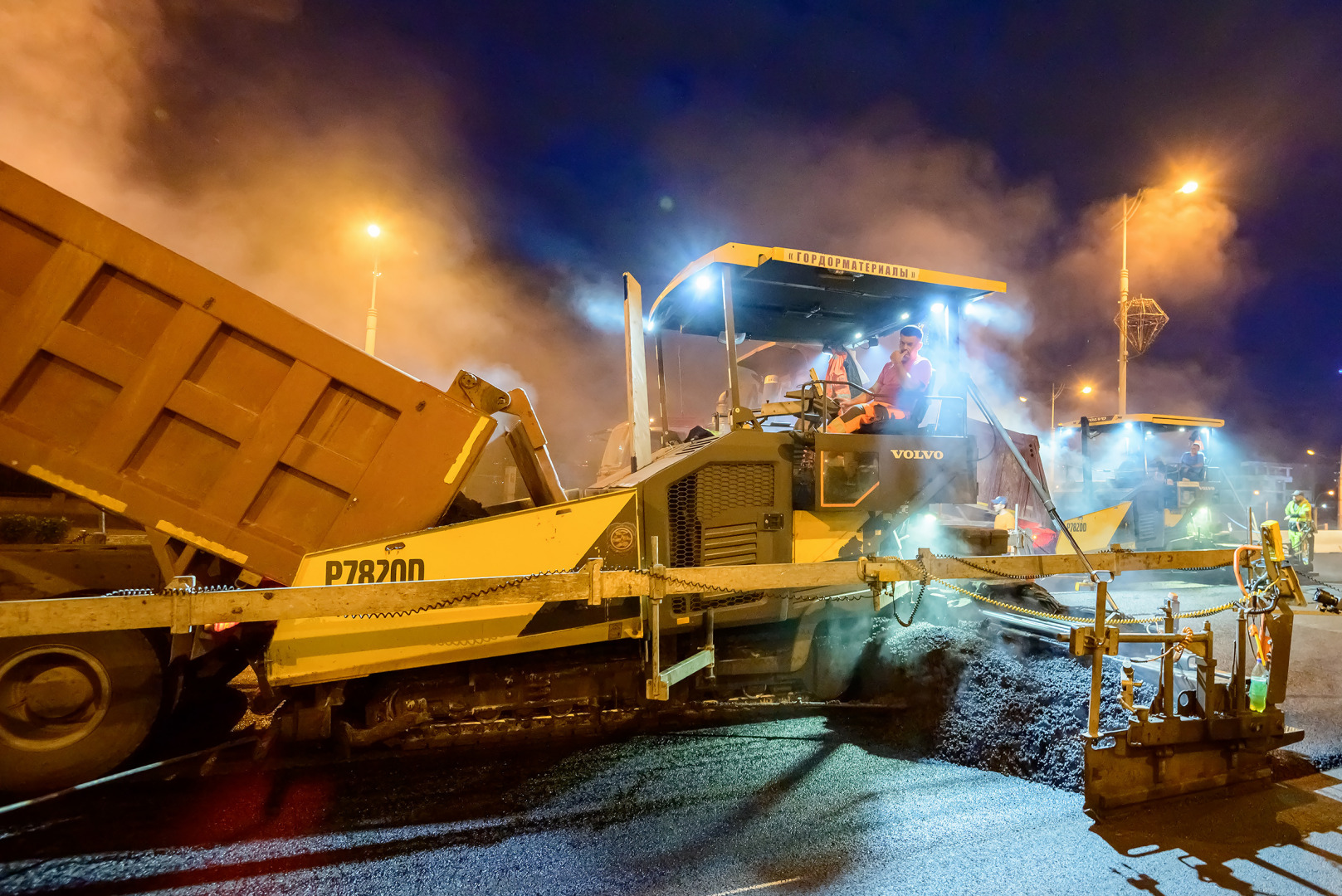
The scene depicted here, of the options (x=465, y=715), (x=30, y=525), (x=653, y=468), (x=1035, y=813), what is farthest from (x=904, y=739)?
(x=30, y=525)

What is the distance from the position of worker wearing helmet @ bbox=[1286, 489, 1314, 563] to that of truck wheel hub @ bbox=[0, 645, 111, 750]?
1628cm

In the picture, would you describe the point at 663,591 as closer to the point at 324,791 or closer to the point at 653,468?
the point at 653,468

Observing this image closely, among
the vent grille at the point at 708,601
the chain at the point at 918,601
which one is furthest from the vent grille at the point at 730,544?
the chain at the point at 918,601

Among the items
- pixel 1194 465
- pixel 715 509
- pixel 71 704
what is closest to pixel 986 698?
pixel 715 509

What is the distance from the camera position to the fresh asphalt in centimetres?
269

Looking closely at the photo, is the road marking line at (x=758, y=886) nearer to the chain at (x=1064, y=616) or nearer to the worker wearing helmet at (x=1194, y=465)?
the chain at (x=1064, y=616)

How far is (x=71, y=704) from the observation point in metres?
3.37

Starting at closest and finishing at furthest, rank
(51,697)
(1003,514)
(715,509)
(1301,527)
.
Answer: (51,697)
(715,509)
(1003,514)
(1301,527)

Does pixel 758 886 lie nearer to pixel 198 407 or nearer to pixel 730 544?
pixel 730 544

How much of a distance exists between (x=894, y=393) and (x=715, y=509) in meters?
1.45

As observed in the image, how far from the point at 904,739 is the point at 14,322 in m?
5.26

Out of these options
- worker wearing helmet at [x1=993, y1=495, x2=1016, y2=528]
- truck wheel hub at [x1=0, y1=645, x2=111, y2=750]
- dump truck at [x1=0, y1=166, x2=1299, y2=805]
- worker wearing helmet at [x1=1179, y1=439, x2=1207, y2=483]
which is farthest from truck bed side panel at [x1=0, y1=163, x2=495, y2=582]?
worker wearing helmet at [x1=1179, y1=439, x2=1207, y2=483]

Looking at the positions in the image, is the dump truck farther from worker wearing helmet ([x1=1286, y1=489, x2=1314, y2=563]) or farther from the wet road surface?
worker wearing helmet ([x1=1286, y1=489, x2=1314, y2=563])

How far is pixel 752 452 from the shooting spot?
379cm
